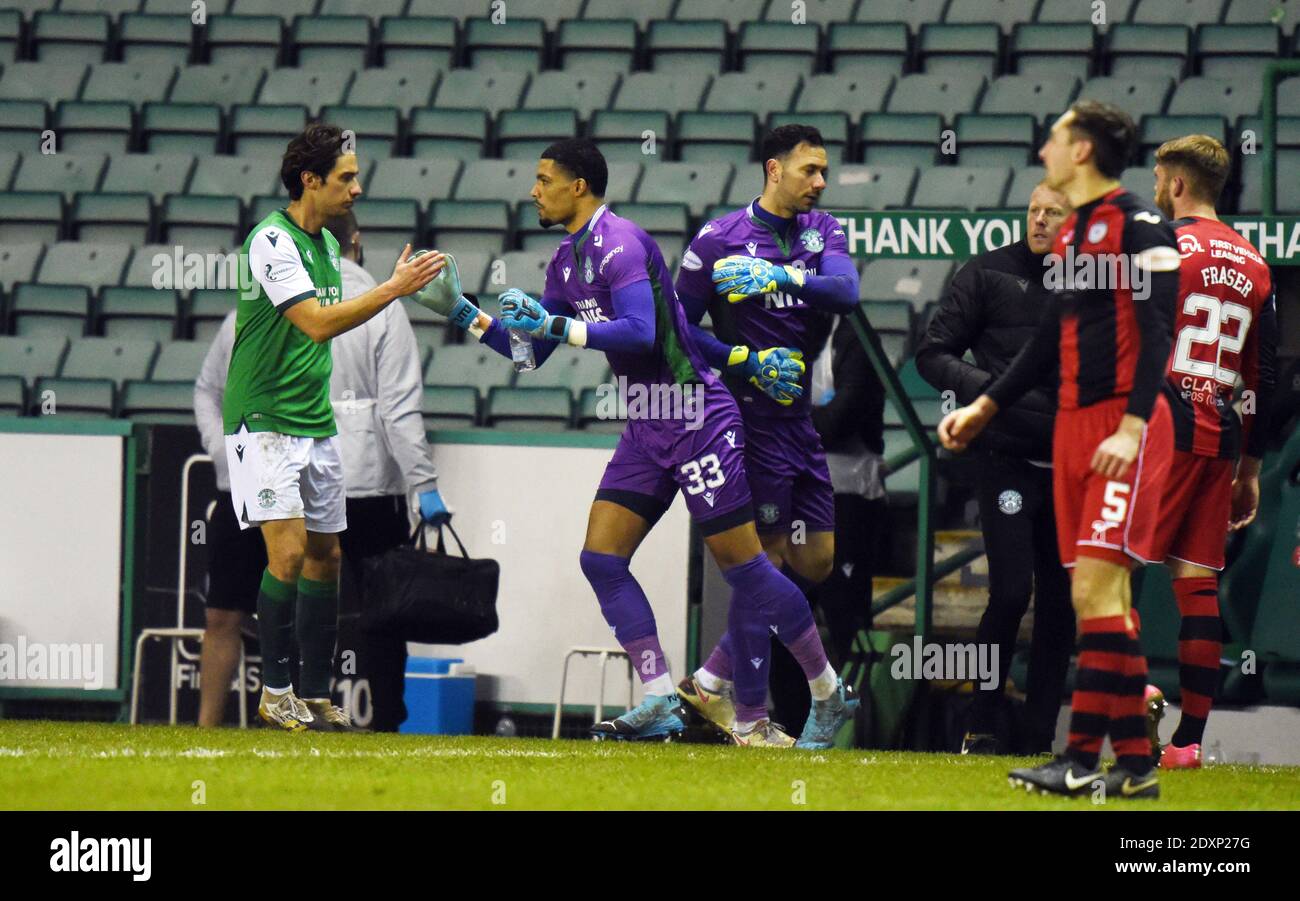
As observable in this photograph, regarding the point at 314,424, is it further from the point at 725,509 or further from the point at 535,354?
the point at 725,509

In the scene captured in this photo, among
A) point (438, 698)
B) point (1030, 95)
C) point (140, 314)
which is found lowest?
point (438, 698)

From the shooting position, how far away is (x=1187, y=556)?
672 cm

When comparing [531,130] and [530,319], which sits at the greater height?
[531,130]

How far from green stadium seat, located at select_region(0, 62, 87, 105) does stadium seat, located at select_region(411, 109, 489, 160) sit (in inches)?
104

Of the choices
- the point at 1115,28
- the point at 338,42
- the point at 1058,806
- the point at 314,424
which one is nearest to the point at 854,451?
the point at 314,424

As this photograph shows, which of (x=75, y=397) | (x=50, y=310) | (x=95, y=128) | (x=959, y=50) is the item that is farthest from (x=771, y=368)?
(x=95, y=128)

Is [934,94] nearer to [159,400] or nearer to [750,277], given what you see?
[159,400]

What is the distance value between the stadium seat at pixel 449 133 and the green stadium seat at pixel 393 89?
0.32m

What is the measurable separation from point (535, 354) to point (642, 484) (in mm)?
607

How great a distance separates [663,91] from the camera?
13.5 m

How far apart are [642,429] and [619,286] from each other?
1.65ft

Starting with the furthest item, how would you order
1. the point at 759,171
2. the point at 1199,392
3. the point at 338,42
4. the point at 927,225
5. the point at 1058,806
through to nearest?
1. the point at 338,42
2. the point at 759,171
3. the point at 927,225
4. the point at 1199,392
5. the point at 1058,806

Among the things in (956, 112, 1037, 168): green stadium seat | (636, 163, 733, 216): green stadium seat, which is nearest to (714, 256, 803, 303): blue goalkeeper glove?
(636, 163, 733, 216): green stadium seat

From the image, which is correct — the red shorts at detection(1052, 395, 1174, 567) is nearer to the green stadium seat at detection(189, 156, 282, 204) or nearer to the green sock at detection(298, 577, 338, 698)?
the green sock at detection(298, 577, 338, 698)
